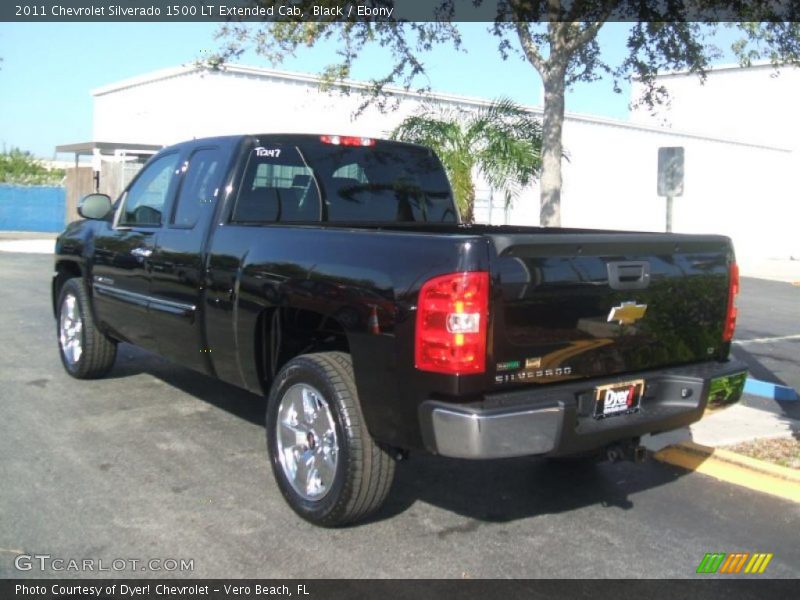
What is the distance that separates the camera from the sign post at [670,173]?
8773 millimetres

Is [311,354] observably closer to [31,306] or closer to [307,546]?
[307,546]

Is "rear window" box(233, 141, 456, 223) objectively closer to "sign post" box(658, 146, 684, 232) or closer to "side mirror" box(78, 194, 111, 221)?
"side mirror" box(78, 194, 111, 221)

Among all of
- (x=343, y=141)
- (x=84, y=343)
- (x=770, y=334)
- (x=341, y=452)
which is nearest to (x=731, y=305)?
(x=341, y=452)

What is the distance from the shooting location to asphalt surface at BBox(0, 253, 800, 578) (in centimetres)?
407

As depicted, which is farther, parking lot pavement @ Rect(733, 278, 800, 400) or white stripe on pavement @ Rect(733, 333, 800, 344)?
white stripe on pavement @ Rect(733, 333, 800, 344)

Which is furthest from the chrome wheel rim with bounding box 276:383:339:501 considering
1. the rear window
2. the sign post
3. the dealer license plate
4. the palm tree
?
the palm tree

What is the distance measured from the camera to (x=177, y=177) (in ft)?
19.9

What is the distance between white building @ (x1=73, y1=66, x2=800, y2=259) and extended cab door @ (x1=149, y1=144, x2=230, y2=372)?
302 inches

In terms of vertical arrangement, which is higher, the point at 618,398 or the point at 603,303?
the point at 603,303

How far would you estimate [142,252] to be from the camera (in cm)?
612

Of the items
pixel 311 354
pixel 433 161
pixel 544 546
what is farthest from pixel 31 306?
pixel 544 546

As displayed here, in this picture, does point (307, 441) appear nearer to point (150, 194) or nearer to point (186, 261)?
point (186, 261)
